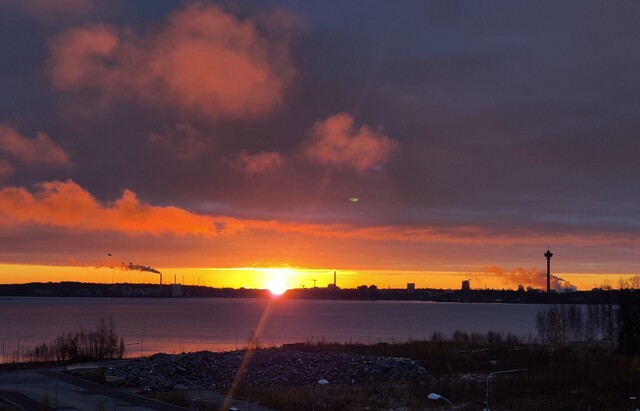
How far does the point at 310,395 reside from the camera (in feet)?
186

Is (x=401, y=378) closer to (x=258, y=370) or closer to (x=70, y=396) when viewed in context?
(x=258, y=370)

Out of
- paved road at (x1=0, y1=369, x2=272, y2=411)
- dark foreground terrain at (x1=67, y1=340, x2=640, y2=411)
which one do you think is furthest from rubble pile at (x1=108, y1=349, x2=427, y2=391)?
paved road at (x1=0, y1=369, x2=272, y2=411)

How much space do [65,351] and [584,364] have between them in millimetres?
67951

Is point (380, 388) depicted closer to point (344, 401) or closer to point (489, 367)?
point (344, 401)

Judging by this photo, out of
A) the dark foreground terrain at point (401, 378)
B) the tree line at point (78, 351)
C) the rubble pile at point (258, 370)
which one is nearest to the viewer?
the dark foreground terrain at point (401, 378)

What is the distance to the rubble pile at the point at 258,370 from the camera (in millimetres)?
65562

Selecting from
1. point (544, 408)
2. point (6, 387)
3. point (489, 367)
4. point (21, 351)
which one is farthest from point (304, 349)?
point (21, 351)

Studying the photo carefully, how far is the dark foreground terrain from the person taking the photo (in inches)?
2008

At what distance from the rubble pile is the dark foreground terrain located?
109mm

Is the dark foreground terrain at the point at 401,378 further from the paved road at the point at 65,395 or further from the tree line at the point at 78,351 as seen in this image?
the tree line at the point at 78,351

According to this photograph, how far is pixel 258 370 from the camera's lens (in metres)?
72.0

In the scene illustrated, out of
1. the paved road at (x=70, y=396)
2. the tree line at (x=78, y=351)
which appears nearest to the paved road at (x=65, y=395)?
the paved road at (x=70, y=396)

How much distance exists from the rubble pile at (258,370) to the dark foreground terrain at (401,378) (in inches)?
4.3

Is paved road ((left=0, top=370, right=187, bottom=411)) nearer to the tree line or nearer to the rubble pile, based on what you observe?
the rubble pile
